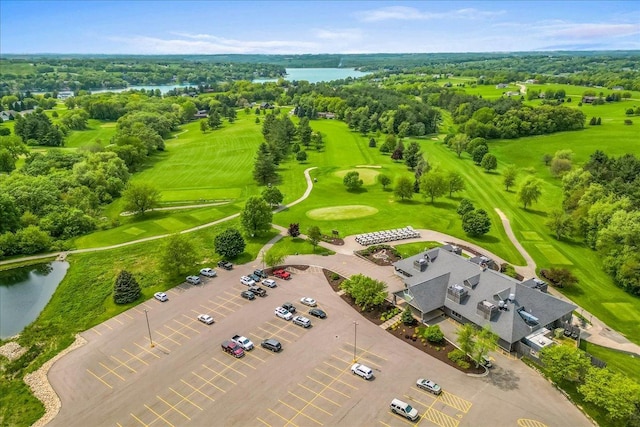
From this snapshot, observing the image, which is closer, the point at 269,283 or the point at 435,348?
the point at 435,348

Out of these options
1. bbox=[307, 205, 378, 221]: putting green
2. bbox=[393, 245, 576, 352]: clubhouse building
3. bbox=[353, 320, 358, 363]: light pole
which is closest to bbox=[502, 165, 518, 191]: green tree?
bbox=[307, 205, 378, 221]: putting green

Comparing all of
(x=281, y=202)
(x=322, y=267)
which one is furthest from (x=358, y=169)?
(x=322, y=267)

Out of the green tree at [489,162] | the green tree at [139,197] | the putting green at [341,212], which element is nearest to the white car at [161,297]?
the green tree at [139,197]

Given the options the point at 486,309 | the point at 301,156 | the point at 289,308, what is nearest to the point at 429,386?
the point at 486,309

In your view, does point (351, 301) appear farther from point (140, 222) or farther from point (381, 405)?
point (140, 222)

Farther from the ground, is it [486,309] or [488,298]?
[488,298]

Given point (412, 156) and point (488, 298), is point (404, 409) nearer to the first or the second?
point (488, 298)

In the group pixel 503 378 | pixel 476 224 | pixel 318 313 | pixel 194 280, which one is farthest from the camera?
pixel 476 224
